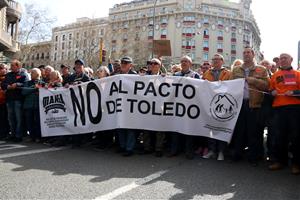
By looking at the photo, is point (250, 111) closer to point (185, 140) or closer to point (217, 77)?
point (217, 77)

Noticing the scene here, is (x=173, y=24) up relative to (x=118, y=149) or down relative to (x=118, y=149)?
up

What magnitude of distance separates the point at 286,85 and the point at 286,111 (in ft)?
1.41

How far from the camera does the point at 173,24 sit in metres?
87.0

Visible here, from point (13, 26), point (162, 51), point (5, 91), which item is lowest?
point (5, 91)

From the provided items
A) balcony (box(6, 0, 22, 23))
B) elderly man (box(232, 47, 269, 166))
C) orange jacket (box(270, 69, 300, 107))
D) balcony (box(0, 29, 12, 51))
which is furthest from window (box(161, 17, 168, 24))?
orange jacket (box(270, 69, 300, 107))

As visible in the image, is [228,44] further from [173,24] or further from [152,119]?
[152,119]

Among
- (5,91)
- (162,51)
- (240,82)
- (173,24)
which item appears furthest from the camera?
(173,24)

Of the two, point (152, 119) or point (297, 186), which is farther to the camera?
point (152, 119)

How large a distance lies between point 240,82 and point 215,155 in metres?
1.46

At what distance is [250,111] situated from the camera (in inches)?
257

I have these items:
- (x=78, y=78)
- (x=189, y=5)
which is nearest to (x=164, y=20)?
(x=189, y=5)

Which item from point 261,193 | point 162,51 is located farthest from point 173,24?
point 261,193

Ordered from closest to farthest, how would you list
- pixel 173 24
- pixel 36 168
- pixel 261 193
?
pixel 261 193 < pixel 36 168 < pixel 173 24

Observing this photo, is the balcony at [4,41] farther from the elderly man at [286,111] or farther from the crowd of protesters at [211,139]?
the elderly man at [286,111]
